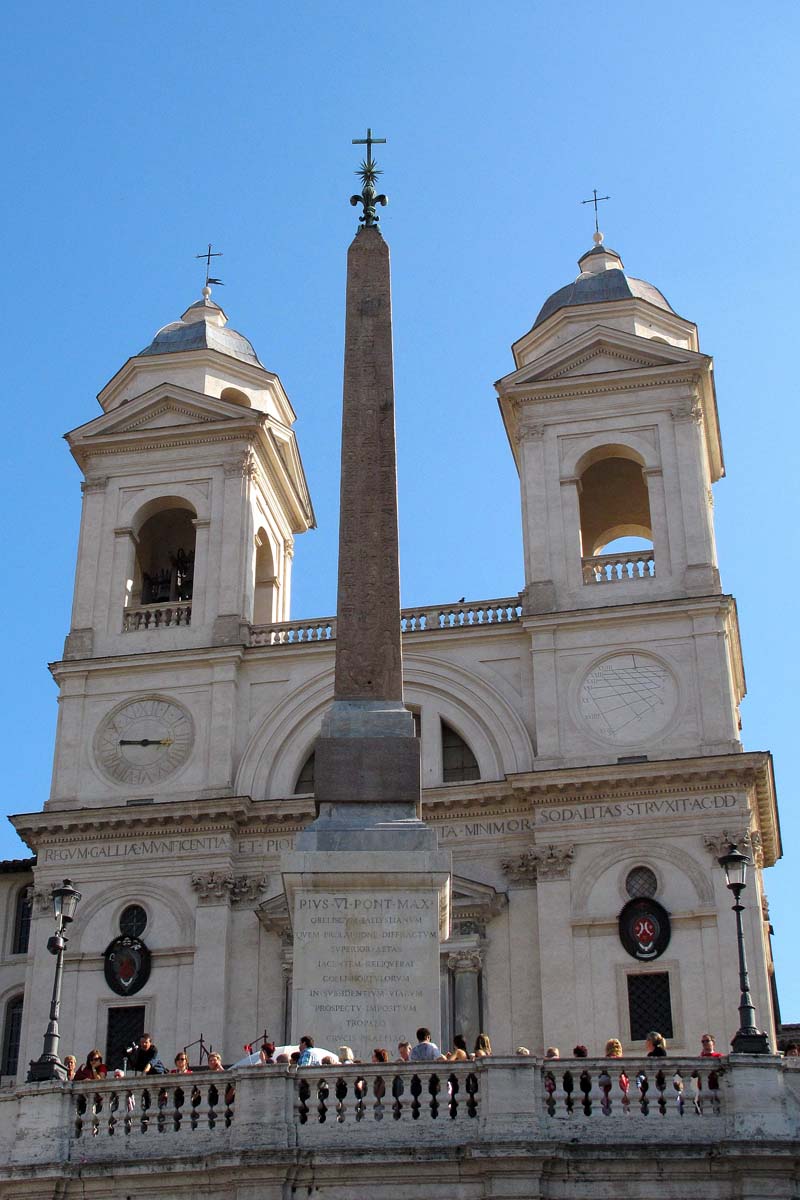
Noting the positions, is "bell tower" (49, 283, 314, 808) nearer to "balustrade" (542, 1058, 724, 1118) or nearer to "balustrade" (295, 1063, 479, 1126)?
"balustrade" (295, 1063, 479, 1126)

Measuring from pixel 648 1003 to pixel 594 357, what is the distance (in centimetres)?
1450

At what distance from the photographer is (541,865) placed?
33.4 meters

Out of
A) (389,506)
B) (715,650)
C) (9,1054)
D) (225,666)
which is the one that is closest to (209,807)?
(225,666)

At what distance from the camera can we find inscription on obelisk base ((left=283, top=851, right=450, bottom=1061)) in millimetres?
18250

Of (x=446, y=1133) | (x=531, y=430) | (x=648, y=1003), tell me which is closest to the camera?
(x=446, y=1133)

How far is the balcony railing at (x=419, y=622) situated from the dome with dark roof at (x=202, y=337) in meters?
7.90

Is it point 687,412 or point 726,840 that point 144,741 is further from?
point 687,412

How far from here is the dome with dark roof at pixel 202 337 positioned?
42.4m

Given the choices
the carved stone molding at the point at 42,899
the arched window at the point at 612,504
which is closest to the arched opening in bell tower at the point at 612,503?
the arched window at the point at 612,504

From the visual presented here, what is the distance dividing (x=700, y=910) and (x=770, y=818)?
14.6 ft

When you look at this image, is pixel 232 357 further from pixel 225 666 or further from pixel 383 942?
pixel 383 942

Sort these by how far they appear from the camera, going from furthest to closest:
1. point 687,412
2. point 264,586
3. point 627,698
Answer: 1. point 264,586
2. point 687,412
3. point 627,698

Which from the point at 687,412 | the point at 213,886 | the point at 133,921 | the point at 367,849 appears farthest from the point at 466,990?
the point at 367,849

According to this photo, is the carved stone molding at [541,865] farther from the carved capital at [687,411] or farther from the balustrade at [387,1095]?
the balustrade at [387,1095]
